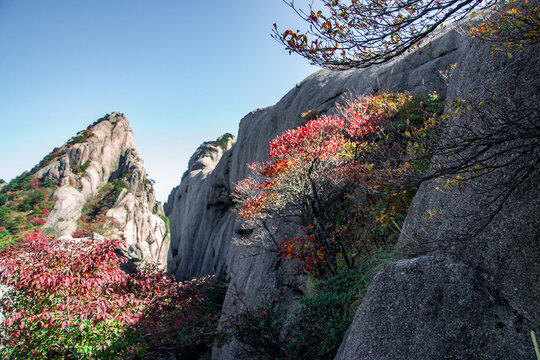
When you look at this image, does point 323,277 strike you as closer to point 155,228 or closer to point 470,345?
point 470,345

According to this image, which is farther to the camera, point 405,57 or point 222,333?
point 405,57

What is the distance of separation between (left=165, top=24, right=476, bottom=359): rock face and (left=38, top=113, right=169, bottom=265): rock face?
1215 centimetres

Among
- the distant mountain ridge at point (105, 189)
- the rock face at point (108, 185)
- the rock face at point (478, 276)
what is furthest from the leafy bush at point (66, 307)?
the rock face at point (108, 185)

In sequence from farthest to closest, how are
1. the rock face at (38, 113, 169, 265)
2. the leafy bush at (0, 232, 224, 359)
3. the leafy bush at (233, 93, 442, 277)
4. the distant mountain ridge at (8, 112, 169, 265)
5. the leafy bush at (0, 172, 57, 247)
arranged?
the rock face at (38, 113, 169, 265) → the distant mountain ridge at (8, 112, 169, 265) → the leafy bush at (0, 172, 57, 247) → the leafy bush at (233, 93, 442, 277) → the leafy bush at (0, 232, 224, 359)

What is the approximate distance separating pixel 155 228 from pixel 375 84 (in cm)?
4669

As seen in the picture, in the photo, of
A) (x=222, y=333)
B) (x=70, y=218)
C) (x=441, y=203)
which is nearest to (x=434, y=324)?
(x=441, y=203)

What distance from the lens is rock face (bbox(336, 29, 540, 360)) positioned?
254cm

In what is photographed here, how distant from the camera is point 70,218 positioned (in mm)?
37250

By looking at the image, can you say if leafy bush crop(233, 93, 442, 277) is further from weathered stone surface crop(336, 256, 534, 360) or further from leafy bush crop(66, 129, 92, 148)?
leafy bush crop(66, 129, 92, 148)

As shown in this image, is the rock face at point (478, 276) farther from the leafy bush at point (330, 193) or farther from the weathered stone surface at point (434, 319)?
the leafy bush at point (330, 193)

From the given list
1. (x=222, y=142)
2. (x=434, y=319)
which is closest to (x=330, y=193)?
(x=434, y=319)

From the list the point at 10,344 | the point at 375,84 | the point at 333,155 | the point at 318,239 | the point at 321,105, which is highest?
the point at 321,105

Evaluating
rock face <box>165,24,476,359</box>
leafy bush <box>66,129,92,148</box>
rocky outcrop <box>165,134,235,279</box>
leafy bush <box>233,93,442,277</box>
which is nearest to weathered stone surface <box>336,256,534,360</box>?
rock face <box>165,24,476,359</box>

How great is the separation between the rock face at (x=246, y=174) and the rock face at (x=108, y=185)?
39.8ft
